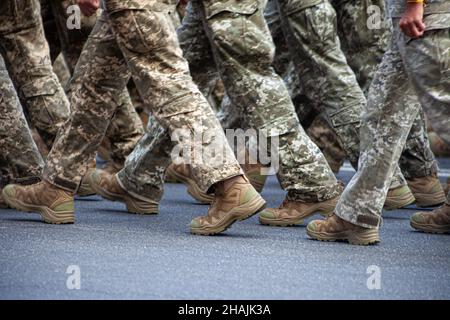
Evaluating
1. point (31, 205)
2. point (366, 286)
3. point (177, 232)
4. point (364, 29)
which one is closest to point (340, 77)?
point (364, 29)

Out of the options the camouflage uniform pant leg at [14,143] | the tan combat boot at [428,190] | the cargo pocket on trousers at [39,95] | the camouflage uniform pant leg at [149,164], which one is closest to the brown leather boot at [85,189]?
the cargo pocket on trousers at [39,95]

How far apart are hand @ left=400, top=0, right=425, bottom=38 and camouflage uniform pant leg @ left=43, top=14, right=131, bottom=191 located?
1.43m

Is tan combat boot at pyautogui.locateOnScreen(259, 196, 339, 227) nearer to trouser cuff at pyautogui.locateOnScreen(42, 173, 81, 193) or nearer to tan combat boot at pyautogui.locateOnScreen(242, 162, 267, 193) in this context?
trouser cuff at pyautogui.locateOnScreen(42, 173, 81, 193)

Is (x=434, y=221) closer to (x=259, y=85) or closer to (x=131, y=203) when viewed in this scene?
(x=259, y=85)

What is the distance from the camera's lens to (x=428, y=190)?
6633 mm

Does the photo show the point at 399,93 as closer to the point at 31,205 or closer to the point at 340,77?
the point at 340,77

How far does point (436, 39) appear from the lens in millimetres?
4539

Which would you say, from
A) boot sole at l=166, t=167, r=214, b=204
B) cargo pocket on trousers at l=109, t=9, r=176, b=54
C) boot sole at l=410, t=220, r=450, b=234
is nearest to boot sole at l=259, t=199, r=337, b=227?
boot sole at l=410, t=220, r=450, b=234

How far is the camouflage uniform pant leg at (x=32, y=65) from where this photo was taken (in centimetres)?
627

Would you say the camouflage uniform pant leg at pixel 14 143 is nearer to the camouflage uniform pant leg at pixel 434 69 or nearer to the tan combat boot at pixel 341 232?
the tan combat boot at pixel 341 232

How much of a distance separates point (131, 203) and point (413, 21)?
2.17 meters

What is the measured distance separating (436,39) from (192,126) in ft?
3.59

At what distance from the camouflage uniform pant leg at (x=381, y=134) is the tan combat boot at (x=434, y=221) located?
0.70 m

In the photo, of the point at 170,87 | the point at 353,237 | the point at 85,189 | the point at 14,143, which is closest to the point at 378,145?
the point at 353,237
